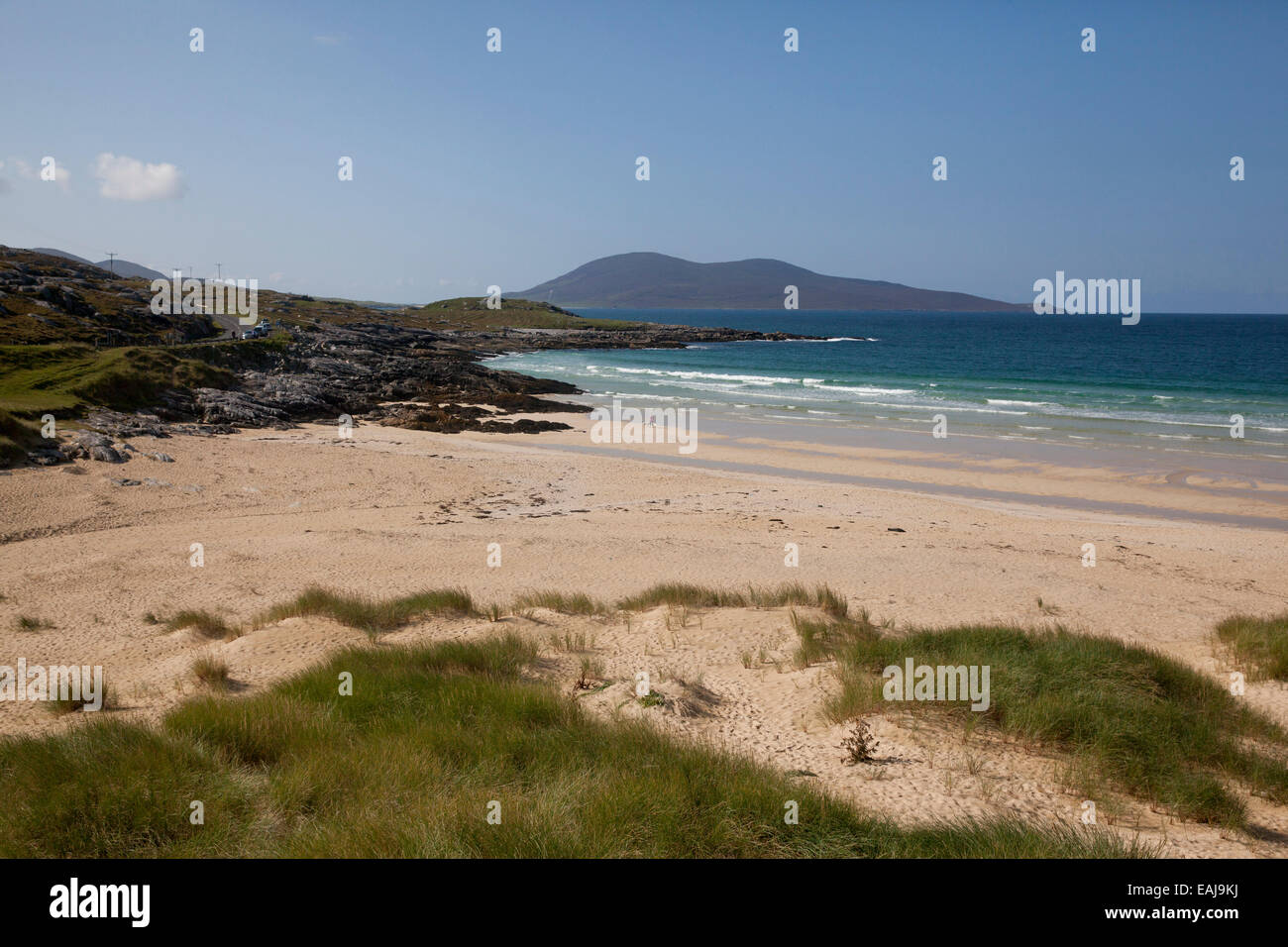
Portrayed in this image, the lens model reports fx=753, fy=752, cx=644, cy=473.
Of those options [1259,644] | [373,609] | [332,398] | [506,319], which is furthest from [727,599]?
[506,319]

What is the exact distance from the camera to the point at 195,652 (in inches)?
338

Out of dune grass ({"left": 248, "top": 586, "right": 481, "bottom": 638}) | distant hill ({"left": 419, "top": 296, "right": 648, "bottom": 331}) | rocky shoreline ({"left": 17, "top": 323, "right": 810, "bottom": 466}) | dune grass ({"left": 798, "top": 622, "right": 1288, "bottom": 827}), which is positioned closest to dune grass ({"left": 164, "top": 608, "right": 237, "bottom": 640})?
dune grass ({"left": 248, "top": 586, "right": 481, "bottom": 638})

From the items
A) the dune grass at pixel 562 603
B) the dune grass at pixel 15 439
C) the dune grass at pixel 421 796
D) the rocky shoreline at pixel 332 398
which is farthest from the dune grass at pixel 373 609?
the rocky shoreline at pixel 332 398

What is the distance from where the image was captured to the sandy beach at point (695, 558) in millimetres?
6473

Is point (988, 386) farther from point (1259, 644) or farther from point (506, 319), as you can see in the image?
point (506, 319)

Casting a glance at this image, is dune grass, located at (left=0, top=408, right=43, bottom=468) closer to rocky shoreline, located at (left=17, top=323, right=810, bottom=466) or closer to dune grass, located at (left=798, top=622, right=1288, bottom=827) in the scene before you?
rocky shoreline, located at (left=17, top=323, right=810, bottom=466)

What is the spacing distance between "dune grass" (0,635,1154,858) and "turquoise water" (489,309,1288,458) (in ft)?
97.2

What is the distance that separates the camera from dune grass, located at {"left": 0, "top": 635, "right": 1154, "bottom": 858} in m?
3.99

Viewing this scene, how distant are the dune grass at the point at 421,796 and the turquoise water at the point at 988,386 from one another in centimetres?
2962

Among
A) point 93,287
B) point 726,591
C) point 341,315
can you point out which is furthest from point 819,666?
point 341,315

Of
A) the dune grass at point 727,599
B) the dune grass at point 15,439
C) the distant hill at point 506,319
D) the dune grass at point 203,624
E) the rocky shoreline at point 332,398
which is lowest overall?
the dune grass at point 203,624

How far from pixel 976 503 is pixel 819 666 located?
1414cm

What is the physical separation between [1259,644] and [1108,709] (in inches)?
147

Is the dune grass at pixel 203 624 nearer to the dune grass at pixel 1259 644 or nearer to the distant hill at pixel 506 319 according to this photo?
the dune grass at pixel 1259 644
